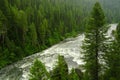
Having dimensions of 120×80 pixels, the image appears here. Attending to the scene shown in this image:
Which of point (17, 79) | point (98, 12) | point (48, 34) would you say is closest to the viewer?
point (98, 12)

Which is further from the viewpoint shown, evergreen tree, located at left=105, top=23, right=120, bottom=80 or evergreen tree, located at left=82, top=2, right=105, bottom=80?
evergreen tree, located at left=105, top=23, right=120, bottom=80

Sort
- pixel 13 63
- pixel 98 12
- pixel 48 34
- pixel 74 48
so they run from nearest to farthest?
1. pixel 98 12
2. pixel 13 63
3. pixel 74 48
4. pixel 48 34

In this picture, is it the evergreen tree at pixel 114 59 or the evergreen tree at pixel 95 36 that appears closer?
the evergreen tree at pixel 95 36

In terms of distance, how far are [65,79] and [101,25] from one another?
763 cm

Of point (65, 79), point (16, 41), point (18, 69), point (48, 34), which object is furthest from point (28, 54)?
point (65, 79)

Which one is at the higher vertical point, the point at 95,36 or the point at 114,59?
the point at 95,36

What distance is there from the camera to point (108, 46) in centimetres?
2392

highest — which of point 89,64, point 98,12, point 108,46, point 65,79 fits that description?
point 98,12

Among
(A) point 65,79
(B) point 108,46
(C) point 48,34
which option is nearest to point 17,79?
(A) point 65,79

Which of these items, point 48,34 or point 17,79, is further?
point 48,34

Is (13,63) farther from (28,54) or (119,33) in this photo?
(119,33)

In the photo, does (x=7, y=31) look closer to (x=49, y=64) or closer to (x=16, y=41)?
(x=16, y=41)

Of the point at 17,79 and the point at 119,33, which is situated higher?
the point at 119,33

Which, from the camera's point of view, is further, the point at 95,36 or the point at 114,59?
the point at 95,36
